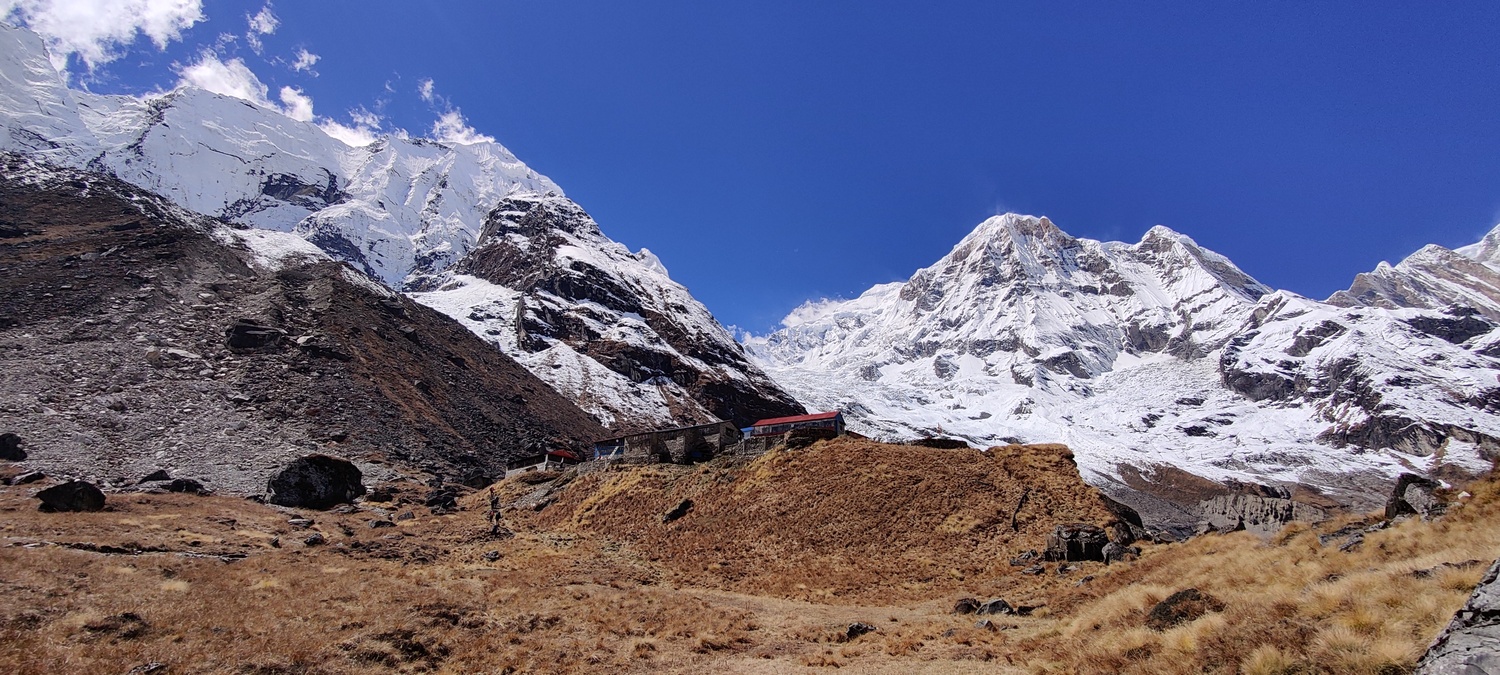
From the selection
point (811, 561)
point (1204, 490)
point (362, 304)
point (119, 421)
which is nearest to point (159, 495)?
point (119, 421)

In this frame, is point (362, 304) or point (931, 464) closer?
point (931, 464)

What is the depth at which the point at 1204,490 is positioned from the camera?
149375 millimetres

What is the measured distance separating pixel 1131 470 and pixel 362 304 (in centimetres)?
17726

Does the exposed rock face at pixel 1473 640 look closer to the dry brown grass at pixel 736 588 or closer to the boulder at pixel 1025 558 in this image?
the dry brown grass at pixel 736 588

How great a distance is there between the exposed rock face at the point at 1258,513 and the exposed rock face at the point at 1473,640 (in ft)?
92.4

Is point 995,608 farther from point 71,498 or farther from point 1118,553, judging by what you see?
point 71,498

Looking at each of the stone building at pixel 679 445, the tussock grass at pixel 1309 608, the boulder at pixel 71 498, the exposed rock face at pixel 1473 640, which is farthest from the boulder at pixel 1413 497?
the boulder at pixel 71 498

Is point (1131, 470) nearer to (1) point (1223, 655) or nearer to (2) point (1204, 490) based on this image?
(2) point (1204, 490)

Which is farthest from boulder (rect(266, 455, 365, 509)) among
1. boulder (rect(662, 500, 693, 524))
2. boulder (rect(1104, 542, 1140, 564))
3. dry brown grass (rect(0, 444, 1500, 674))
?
boulder (rect(1104, 542, 1140, 564))

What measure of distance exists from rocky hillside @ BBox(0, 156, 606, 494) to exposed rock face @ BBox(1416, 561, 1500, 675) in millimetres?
49444

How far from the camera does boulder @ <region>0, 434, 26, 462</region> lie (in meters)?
36.4

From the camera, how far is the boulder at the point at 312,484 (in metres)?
36.0

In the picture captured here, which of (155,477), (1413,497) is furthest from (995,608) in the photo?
(155,477)

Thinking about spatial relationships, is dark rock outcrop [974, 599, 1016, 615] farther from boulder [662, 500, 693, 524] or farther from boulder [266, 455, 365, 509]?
boulder [266, 455, 365, 509]
